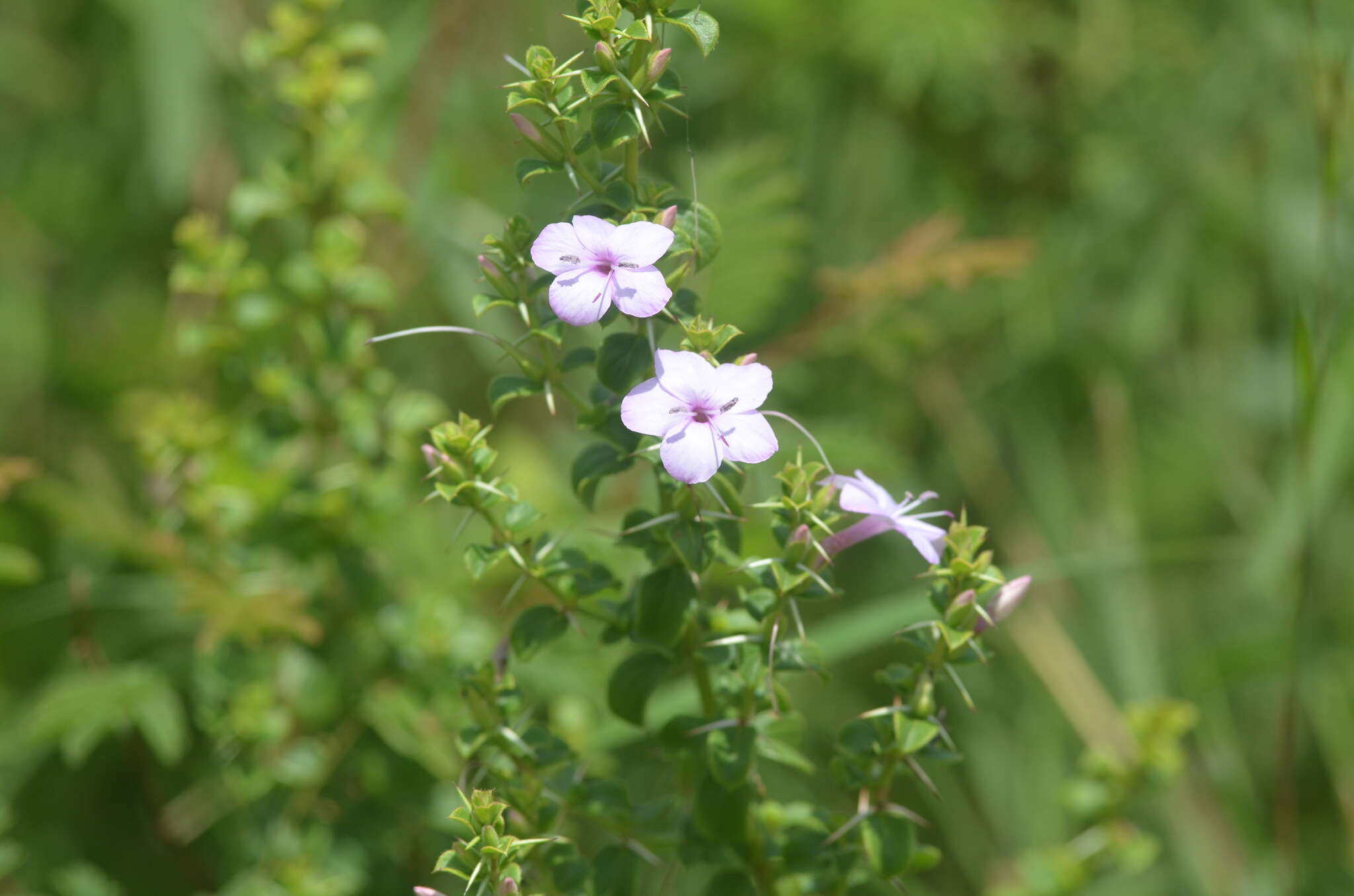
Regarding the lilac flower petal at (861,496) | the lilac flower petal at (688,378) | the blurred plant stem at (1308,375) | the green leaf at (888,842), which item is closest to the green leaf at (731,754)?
the green leaf at (888,842)

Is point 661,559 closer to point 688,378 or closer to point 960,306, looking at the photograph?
point 688,378

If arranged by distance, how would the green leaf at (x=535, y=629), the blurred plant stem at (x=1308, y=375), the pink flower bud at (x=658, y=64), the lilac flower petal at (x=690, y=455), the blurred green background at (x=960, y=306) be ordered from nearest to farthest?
the lilac flower petal at (x=690, y=455)
the pink flower bud at (x=658, y=64)
the green leaf at (x=535, y=629)
the blurred plant stem at (x=1308, y=375)
the blurred green background at (x=960, y=306)

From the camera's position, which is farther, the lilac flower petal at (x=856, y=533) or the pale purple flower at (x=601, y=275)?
the lilac flower petal at (x=856, y=533)

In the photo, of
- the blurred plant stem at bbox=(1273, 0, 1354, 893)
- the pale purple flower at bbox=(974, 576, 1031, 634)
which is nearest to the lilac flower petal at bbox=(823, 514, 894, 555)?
the pale purple flower at bbox=(974, 576, 1031, 634)

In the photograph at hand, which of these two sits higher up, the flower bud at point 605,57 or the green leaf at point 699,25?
the green leaf at point 699,25

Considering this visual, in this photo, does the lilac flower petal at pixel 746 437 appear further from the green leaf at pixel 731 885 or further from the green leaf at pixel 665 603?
the green leaf at pixel 731 885

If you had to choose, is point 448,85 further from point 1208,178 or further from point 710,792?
point 710,792
